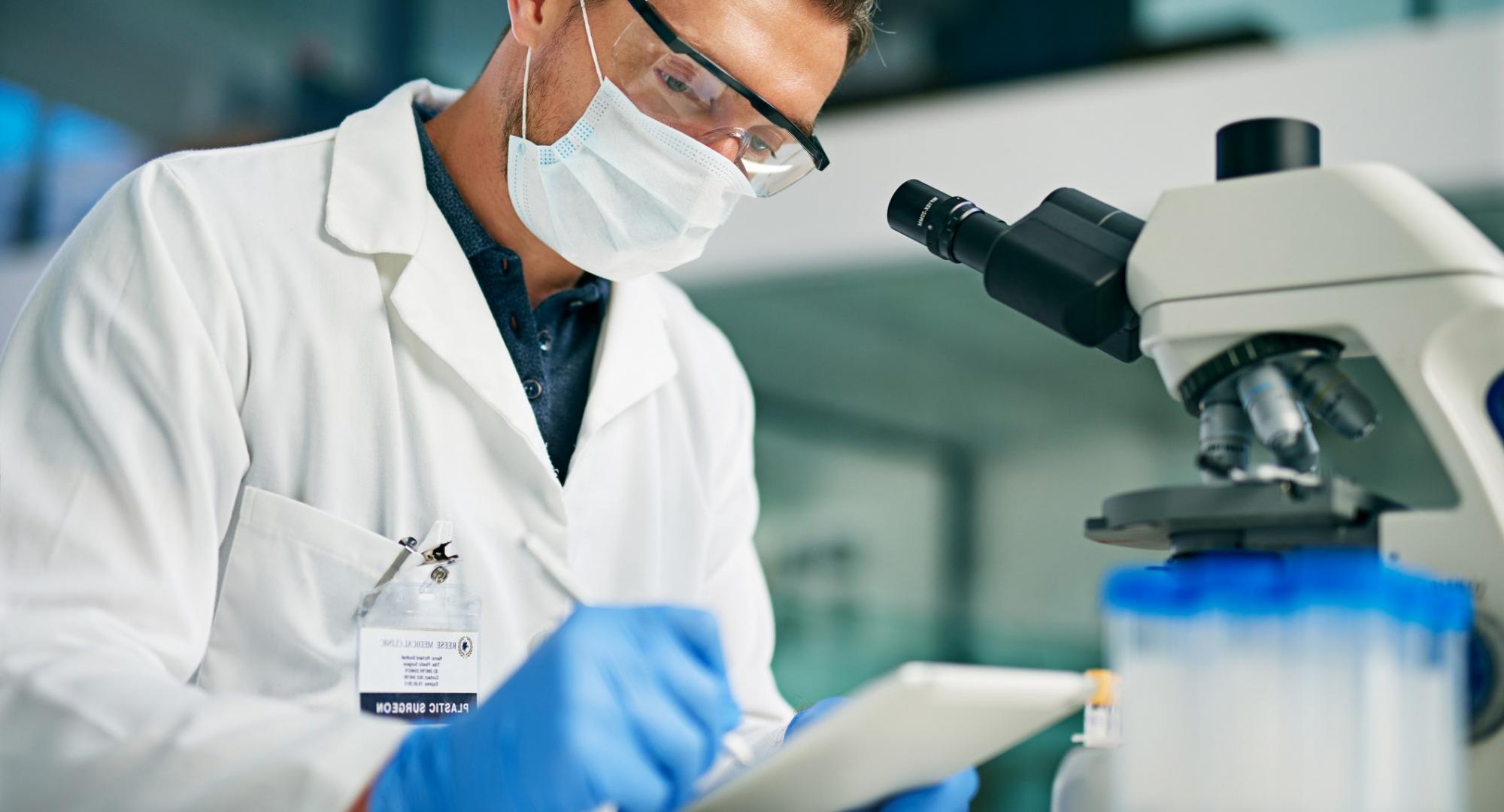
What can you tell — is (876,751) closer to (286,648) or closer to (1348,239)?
(1348,239)

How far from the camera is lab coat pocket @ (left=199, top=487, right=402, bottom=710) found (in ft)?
3.79

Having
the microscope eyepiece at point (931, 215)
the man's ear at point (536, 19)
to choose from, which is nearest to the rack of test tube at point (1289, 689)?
the microscope eyepiece at point (931, 215)

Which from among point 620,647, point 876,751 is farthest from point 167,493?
point 876,751

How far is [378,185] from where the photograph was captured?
1318mm

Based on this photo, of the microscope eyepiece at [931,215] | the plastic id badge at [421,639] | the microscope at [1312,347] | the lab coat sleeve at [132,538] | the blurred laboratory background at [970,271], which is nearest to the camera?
the microscope at [1312,347]

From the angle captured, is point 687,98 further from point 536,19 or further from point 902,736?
point 902,736

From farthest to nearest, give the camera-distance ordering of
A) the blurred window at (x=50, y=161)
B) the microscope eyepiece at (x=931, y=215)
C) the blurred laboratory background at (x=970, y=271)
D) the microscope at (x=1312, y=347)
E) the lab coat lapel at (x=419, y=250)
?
the blurred window at (x=50, y=161), the blurred laboratory background at (x=970, y=271), the lab coat lapel at (x=419, y=250), the microscope eyepiece at (x=931, y=215), the microscope at (x=1312, y=347)

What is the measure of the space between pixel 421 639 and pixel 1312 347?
2.66 feet

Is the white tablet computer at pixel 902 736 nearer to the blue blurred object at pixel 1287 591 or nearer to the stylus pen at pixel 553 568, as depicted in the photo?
the blue blurred object at pixel 1287 591

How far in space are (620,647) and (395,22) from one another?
4312mm

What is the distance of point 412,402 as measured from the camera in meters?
1.25

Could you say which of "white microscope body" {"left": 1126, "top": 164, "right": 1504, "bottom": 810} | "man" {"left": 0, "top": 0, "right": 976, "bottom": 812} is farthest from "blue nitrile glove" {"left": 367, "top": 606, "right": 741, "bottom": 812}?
"white microscope body" {"left": 1126, "top": 164, "right": 1504, "bottom": 810}

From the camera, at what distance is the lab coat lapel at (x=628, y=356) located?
139cm

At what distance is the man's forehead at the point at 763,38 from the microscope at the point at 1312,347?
1.72 ft
